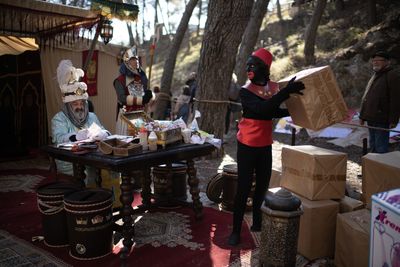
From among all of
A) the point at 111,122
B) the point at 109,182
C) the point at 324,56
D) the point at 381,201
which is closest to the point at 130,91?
the point at 109,182

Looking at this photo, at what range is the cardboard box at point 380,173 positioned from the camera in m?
2.99

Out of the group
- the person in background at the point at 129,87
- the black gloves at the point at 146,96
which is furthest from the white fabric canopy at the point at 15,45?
the black gloves at the point at 146,96

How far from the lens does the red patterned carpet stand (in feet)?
10.6

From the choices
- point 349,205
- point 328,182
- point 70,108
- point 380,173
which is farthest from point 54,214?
point 380,173

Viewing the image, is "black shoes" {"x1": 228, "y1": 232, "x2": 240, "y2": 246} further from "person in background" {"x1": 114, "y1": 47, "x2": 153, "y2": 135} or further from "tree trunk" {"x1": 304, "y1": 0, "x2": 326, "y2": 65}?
"tree trunk" {"x1": 304, "y1": 0, "x2": 326, "y2": 65}

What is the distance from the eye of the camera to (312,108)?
317 cm

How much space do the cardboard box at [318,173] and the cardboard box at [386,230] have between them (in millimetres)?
908

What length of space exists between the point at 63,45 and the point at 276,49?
558 inches

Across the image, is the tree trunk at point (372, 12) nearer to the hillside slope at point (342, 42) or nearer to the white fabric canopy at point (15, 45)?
the hillside slope at point (342, 42)

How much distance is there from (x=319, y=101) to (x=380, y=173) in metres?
0.77

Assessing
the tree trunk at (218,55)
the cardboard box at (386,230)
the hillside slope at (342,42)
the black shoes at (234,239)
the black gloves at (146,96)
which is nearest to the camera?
the cardboard box at (386,230)

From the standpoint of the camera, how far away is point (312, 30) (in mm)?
13453

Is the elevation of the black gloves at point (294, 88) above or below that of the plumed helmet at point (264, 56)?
below

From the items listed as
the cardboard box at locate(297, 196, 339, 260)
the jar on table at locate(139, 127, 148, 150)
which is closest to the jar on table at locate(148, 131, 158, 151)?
the jar on table at locate(139, 127, 148, 150)
